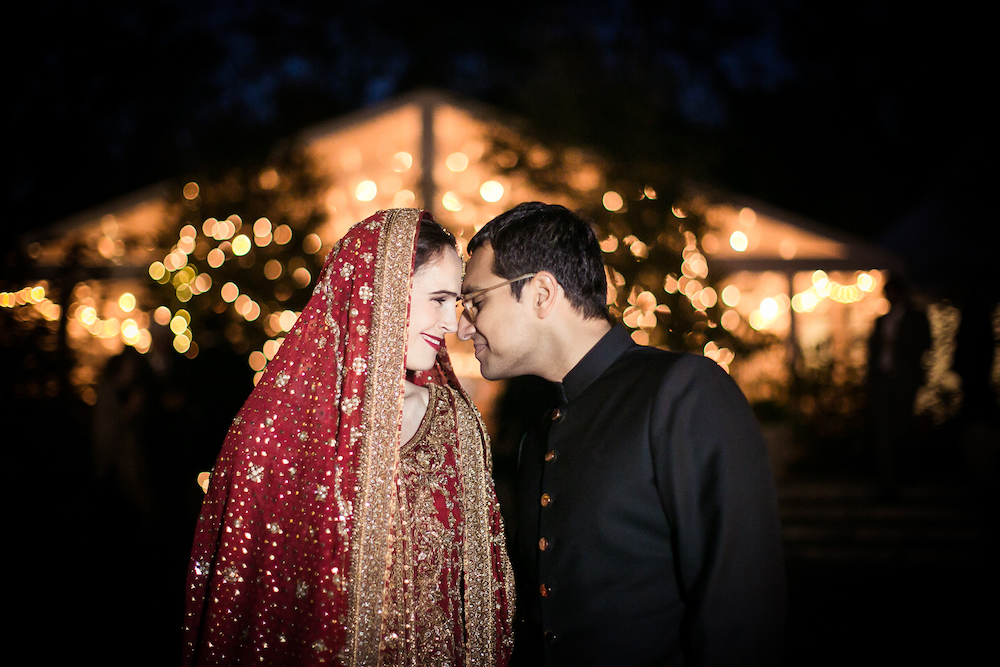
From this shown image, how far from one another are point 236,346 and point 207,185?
5.82 ft

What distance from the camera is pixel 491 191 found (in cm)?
732

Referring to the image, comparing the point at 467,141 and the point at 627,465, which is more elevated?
the point at 467,141

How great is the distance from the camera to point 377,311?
1.72 metres

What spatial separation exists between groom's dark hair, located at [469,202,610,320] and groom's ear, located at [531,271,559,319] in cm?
2

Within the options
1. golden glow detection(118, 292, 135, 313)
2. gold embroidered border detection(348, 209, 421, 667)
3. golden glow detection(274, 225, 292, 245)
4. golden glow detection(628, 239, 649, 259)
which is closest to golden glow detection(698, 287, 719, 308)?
golden glow detection(628, 239, 649, 259)

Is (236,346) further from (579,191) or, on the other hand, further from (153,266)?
(579,191)

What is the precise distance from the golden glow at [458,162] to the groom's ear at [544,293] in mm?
6095

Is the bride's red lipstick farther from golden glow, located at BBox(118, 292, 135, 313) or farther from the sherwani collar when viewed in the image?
golden glow, located at BBox(118, 292, 135, 313)

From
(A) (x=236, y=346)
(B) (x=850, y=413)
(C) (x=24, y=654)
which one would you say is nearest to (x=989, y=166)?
(B) (x=850, y=413)

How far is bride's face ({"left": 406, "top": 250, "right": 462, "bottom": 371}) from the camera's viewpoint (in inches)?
72.4

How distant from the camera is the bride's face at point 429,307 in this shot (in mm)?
1839

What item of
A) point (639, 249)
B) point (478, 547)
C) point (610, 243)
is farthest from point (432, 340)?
point (639, 249)

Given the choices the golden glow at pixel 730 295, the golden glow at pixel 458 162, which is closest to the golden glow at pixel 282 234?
the golden glow at pixel 458 162

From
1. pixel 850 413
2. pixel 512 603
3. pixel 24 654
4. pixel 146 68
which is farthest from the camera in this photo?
pixel 146 68
